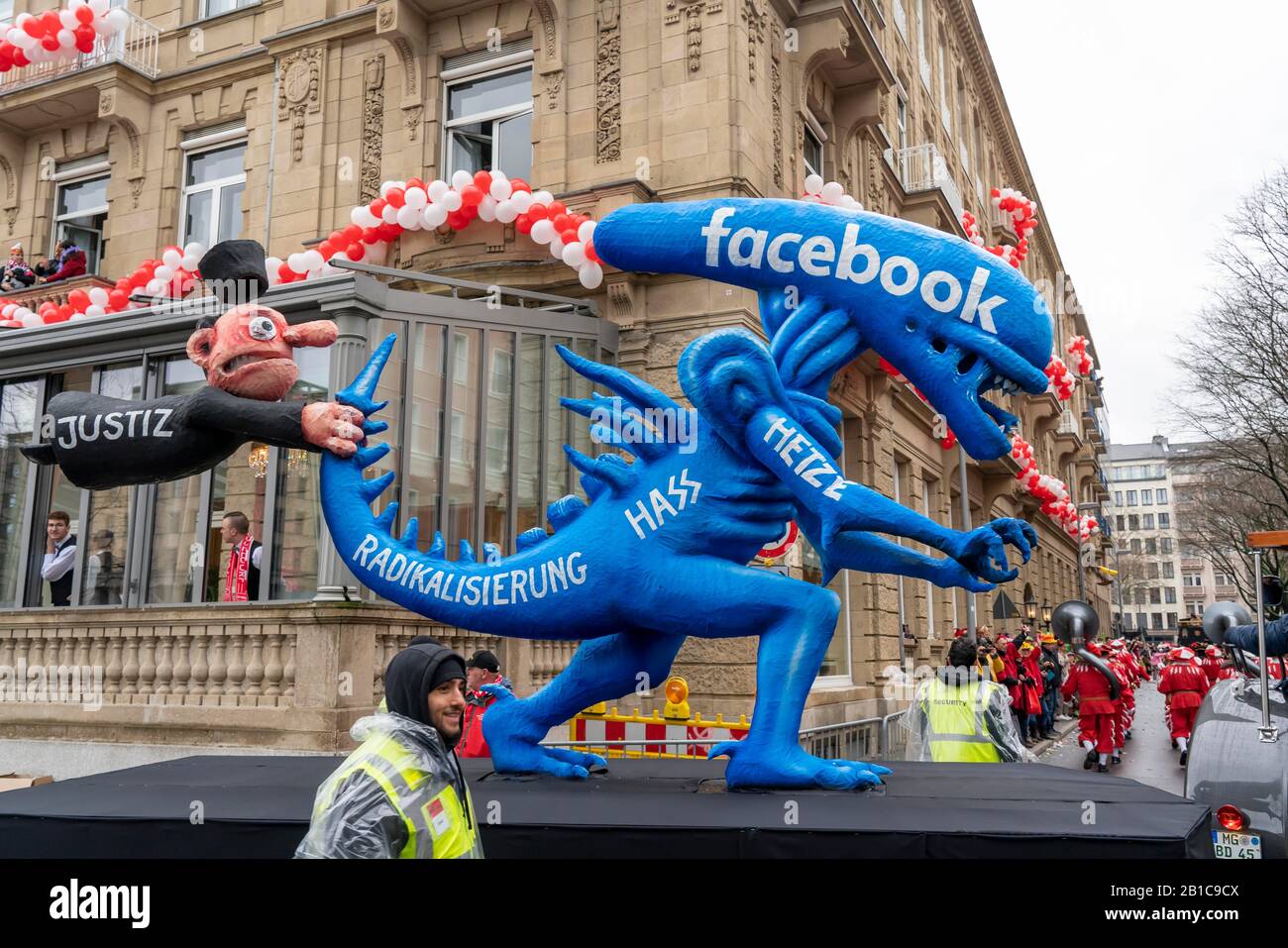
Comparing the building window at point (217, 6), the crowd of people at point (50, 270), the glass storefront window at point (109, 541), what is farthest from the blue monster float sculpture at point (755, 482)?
the building window at point (217, 6)

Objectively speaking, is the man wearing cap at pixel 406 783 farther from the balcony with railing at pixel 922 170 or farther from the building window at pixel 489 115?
the balcony with railing at pixel 922 170

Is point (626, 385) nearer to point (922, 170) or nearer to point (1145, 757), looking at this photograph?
point (1145, 757)

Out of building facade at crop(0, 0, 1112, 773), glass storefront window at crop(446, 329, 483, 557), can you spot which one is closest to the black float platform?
building facade at crop(0, 0, 1112, 773)

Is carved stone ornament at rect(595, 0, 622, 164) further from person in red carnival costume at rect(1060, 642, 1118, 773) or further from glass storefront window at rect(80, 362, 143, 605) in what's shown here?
person in red carnival costume at rect(1060, 642, 1118, 773)

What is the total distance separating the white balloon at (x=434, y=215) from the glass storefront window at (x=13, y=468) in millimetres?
4487

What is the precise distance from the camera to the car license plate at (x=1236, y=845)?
177 inches

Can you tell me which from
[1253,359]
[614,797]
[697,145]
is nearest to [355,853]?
[614,797]

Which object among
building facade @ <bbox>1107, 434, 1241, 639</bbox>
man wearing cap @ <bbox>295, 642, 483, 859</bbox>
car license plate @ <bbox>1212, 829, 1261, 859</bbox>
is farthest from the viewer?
building facade @ <bbox>1107, 434, 1241, 639</bbox>

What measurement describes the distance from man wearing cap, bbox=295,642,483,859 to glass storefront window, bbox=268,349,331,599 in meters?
6.98

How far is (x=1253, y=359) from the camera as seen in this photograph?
20.6m

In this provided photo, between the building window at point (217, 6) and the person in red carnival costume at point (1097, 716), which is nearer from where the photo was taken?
the person in red carnival costume at point (1097, 716)

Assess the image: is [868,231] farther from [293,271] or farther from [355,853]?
[293,271]

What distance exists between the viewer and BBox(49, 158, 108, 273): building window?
1571 cm

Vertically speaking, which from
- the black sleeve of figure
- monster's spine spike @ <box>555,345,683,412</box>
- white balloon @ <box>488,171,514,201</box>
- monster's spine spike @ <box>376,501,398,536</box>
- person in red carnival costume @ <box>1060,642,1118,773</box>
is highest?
white balloon @ <box>488,171,514,201</box>
